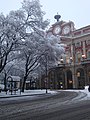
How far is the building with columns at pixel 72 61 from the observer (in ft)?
209

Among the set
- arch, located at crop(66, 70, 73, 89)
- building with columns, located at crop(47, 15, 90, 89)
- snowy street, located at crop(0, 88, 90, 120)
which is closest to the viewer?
snowy street, located at crop(0, 88, 90, 120)

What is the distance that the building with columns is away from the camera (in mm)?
63719

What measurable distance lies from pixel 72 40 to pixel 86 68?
37.4 ft

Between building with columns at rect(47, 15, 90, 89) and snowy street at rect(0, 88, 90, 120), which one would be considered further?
building with columns at rect(47, 15, 90, 89)

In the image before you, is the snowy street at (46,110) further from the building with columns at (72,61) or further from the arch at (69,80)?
the arch at (69,80)

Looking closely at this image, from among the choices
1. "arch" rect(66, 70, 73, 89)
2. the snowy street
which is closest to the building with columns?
"arch" rect(66, 70, 73, 89)

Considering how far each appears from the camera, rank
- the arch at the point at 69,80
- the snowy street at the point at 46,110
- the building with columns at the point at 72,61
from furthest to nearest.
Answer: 1. the arch at the point at 69,80
2. the building with columns at the point at 72,61
3. the snowy street at the point at 46,110

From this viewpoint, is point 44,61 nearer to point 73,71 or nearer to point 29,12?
point 29,12

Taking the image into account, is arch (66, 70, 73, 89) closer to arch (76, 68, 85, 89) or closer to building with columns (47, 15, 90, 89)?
building with columns (47, 15, 90, 89)

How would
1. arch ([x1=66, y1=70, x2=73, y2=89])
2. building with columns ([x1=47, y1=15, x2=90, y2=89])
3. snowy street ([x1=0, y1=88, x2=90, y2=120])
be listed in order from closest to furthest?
1. snowy street ([x1=0, y1=88, x2=90, y2=120])
2. building with columns ([x1=47, y1=15, x2=90, y2=89])
3. arch ([x1=66, y1=70, x2=73, y2=89])

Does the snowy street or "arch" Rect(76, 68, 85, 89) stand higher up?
"arch" Rect(76, 68, 85, 89)

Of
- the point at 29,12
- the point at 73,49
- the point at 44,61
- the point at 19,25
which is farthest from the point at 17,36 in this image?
the point at 73,49

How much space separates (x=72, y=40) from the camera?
6925cm

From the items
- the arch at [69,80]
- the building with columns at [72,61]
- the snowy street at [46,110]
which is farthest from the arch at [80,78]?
the snowy street at [46,110]
